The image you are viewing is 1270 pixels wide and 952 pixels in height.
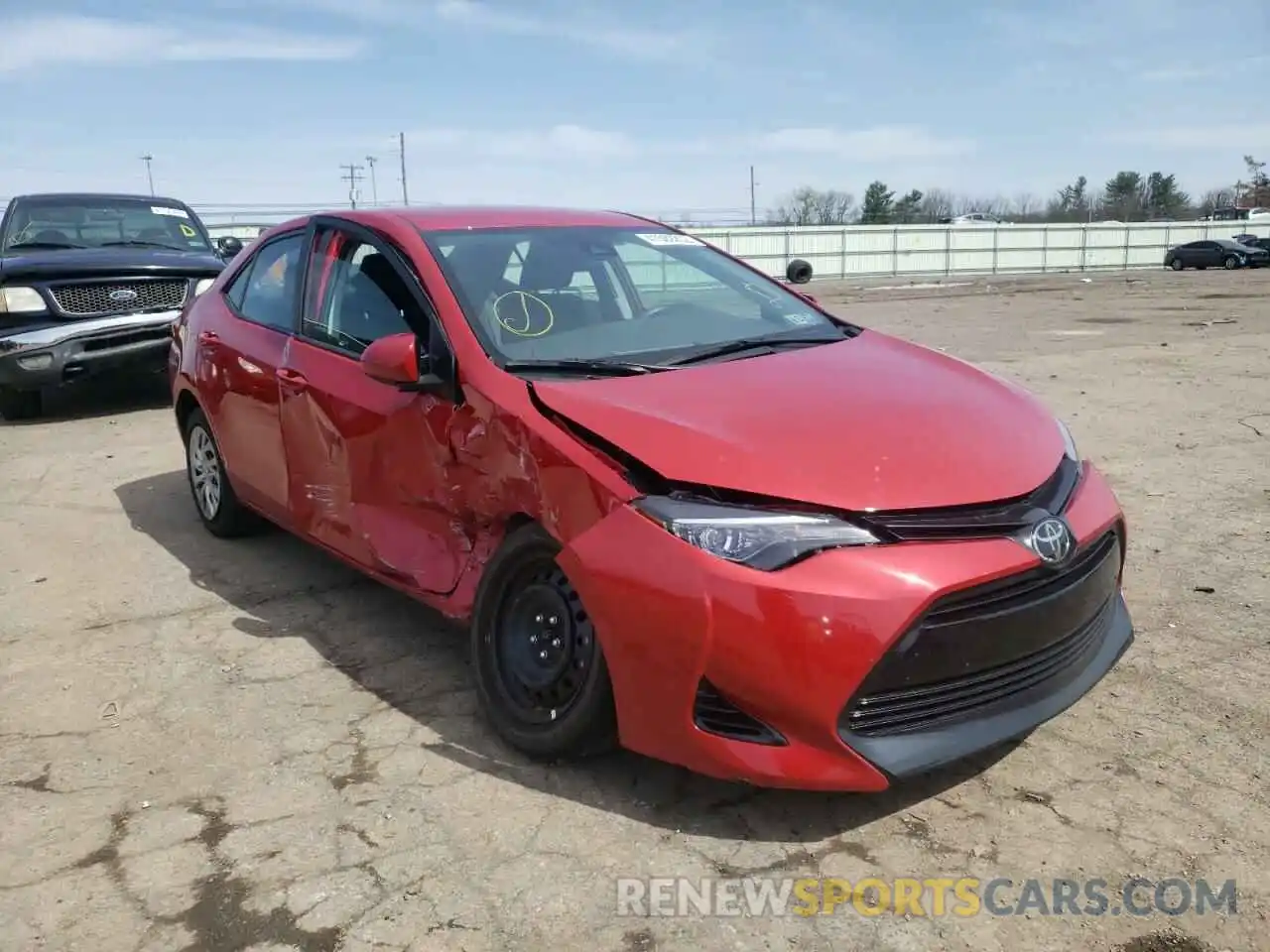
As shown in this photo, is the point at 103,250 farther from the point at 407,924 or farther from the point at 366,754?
the point at 407,924

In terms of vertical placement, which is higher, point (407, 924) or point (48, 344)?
point (48, 344)

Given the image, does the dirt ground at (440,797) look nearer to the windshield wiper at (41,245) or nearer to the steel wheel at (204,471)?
the steel wheel at (204,471)

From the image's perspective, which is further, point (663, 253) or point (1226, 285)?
point (1226, 285)

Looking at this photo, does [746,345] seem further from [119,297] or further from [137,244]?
[137,244]

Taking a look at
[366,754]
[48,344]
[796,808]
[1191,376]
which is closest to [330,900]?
[366,754]

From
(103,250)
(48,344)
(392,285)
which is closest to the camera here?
(392,285)

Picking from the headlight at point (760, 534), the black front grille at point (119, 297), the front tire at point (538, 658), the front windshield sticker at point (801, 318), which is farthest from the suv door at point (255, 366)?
the black front grille at point (119, 297)

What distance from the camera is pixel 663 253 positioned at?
4156 millimetres

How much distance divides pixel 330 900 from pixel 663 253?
2673 mm

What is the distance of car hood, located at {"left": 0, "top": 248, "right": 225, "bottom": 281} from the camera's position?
8.53 metres

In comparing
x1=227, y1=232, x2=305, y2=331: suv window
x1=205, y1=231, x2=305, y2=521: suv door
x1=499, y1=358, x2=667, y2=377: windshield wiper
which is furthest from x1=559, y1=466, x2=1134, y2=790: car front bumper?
x1=227, y1=232, x2=305, y2=331: suv window

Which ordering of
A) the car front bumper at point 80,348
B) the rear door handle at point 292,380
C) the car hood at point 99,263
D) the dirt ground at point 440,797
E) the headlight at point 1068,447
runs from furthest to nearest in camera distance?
the car hood at point 99,263 < the car front bumper at point 80,348 < the rear door handle at point 292,380 < the headlight at point 1068,447 < the dirt ground at point 440,797

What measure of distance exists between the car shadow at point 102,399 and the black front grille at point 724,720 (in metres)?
7.78

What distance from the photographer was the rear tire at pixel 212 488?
16.9ft
